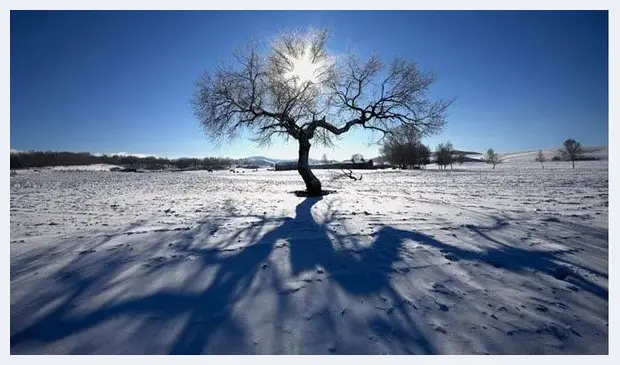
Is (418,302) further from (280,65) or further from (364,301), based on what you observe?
(280,65)

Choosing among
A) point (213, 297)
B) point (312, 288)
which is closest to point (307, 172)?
point (312, 288)

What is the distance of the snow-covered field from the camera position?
2.76 m

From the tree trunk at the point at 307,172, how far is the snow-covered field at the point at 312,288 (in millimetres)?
7344

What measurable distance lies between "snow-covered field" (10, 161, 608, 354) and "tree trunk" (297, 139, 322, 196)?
24.1 feet

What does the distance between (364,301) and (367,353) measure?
79 centimetres

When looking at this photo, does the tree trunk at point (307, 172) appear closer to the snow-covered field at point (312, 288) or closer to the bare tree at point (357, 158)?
the snow-covered field at point (312, 288)

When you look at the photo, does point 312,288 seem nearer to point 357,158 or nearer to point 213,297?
point 213,297

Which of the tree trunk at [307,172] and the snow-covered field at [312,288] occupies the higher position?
the tree trunk at [307,172]

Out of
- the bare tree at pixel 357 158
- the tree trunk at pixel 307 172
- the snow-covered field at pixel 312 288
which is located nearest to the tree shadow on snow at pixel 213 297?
the snow-covered field at pixel 312 288

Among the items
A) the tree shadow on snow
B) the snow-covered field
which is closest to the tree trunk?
the snow-covered field

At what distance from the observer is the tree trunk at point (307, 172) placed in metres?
14.2

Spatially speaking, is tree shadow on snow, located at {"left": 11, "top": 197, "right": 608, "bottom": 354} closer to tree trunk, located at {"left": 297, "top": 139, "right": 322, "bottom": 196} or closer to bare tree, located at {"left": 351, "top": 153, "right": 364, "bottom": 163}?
tree trunk, located at {"left": 297, "top": 139, "right": 322, "bottom": 196}

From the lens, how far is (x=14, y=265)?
14.8ft
